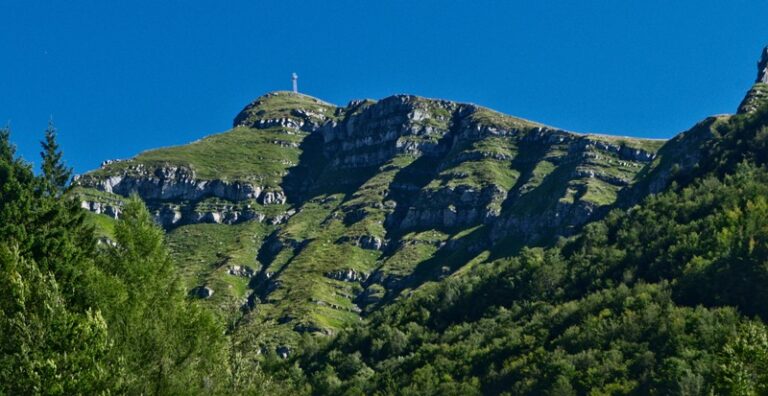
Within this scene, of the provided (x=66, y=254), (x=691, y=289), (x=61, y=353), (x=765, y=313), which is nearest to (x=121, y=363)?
(x=61, y=353)

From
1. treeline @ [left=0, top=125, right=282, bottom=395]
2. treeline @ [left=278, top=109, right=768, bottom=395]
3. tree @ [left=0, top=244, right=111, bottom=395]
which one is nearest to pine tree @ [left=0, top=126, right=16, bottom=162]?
treeline @ [left=0, top=125, right=282, bottom=395]

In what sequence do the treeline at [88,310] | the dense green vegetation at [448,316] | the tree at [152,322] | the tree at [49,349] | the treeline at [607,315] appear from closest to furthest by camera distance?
the tree at [49,349], the treeline at [88,310], the dense green vegetation at [448,316], the tree at [152,322], the treeline at [607,315]

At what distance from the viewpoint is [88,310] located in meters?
37.3

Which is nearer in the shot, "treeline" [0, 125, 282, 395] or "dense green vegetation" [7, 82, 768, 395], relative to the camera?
"treeline" [0, 125, 282, 395]

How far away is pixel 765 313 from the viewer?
111625 millimetres

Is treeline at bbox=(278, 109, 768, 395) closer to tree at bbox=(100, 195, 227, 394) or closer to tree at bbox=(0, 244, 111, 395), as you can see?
tree at bbox=(100, 195, 227, 394)

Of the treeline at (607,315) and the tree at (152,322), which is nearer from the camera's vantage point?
the tree at (152,322)

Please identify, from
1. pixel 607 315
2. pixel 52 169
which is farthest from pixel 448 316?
pixel 52 169

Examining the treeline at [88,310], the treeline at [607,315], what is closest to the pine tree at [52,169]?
the treeline at [88,310]

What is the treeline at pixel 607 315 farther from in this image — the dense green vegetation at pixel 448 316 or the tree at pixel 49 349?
the tree at pixel 49 349

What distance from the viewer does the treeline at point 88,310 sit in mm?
35000

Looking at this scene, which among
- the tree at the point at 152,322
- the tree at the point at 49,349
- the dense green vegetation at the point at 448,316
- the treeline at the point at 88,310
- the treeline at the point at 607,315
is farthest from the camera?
the treeline at the point at 607,315

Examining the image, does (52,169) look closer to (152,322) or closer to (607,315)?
(152,322)

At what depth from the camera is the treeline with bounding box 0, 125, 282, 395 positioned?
3500 centimetres
